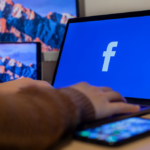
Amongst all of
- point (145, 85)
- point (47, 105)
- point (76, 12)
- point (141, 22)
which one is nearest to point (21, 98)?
point (47, 105)

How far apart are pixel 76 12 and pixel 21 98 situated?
87 centimetres

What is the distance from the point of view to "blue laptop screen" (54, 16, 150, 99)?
0.73m

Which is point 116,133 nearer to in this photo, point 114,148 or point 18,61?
point 114,148

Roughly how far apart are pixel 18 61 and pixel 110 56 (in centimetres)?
49

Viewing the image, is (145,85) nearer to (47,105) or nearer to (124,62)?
(124,62)

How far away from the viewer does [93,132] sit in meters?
0.40

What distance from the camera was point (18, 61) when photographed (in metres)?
1.12

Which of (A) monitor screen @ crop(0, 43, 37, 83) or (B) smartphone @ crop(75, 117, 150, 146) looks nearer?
(B) smartphone @ crop(75, 117, 150, 146)

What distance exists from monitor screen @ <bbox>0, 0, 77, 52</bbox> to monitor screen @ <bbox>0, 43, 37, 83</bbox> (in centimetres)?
11

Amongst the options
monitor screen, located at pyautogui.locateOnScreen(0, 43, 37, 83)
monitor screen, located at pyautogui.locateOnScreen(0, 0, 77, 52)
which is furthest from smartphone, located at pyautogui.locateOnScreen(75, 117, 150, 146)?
monitor screen, located at pyautogui.locateOnScreen(0, 0, 77, 52)

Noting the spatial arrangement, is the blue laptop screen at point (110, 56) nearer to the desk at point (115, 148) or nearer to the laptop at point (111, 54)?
the laptop at point (111, 54)

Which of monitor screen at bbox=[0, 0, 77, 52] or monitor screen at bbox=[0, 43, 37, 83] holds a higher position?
monitor screen at bbox=[0, 0, 77, 52]

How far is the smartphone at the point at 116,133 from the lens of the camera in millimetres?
366

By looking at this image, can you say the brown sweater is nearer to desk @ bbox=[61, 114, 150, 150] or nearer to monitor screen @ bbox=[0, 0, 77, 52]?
desk @ bbox=[61, 114, 150, 150]
